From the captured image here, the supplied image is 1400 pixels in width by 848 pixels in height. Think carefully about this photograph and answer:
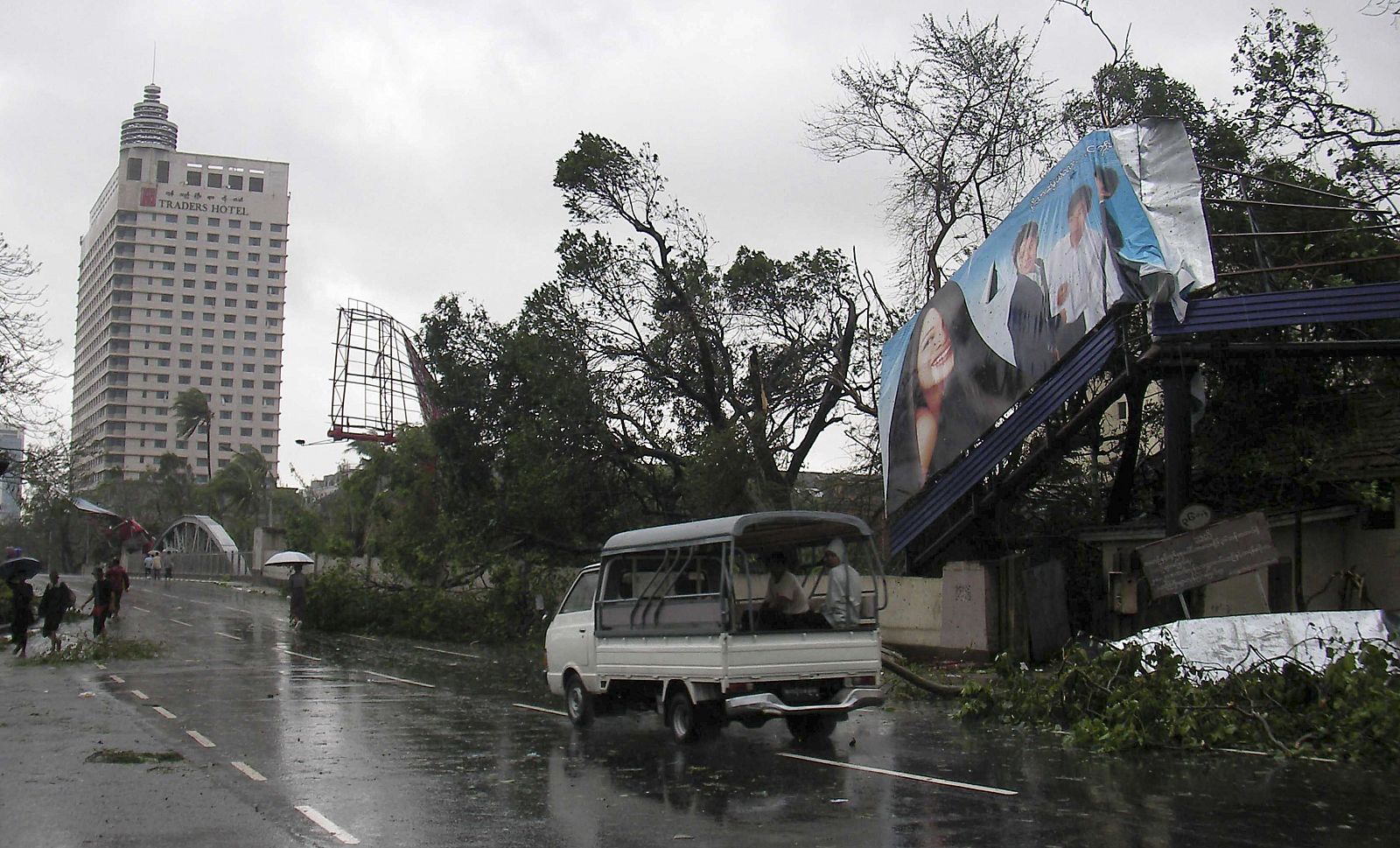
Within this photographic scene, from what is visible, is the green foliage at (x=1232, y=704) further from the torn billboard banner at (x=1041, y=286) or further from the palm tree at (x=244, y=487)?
the palm tree at (x=244, y=487)

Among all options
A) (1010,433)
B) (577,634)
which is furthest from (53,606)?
(1010,433)

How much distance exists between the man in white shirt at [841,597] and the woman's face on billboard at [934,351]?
11.0 meters

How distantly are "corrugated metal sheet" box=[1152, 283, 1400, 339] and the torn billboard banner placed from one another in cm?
35

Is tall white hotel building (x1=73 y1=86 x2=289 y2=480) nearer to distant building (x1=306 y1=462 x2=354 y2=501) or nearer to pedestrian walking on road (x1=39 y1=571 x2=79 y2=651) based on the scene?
distant building (x1=306 y1=462 x2=354 y2=501)

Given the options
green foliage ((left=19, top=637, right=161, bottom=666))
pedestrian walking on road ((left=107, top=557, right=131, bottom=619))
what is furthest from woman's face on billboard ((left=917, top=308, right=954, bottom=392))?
pedestrian walking on road ((left=107, top=557, right=131, bottom=619))

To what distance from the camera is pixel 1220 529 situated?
570 inches

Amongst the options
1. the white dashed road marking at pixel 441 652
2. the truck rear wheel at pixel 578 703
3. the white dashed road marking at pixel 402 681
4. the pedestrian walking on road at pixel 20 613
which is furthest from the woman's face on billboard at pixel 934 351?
the pedestrian walking on road at pixel 20 613

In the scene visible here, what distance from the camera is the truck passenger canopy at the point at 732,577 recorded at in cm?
1188

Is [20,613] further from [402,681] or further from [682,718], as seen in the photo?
[682,718]

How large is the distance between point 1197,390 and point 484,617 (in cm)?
1751

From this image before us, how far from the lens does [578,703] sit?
1386cm

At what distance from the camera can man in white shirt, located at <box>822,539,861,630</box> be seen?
40.1 ft

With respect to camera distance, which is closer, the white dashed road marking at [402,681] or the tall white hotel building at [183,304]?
the white dashed road marking at [402,681]

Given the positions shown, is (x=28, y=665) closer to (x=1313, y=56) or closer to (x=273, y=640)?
(x=273, y=640)
